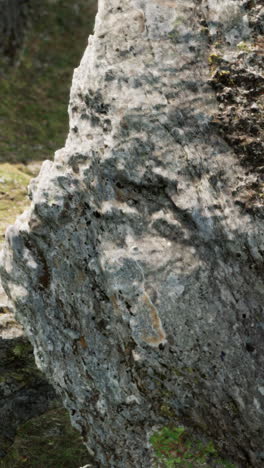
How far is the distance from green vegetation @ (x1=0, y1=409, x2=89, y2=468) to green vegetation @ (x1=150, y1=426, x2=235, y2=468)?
3775mm

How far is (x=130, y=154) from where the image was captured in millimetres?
7391

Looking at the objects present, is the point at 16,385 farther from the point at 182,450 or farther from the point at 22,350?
the point at 182,450

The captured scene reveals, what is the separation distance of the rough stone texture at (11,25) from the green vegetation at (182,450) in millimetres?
16944

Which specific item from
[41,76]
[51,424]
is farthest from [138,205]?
[41,76]

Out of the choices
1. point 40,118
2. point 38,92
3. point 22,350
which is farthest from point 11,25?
point 22,350

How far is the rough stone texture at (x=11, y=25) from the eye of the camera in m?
19.9

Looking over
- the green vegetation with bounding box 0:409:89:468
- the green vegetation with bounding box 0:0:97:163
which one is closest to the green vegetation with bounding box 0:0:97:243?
the green vegetation with bounding box 0:0:97:163

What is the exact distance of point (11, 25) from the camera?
2020cm

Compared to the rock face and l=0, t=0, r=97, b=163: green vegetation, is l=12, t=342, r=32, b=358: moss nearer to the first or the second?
the rock face

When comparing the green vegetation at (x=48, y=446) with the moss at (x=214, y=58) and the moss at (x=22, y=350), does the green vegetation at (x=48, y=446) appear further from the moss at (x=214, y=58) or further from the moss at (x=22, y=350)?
the moss at (x=214, y=58)

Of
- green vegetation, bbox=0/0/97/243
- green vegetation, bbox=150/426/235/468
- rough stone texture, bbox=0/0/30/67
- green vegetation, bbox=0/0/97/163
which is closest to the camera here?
green vegetation, bbox=150/426/235/468

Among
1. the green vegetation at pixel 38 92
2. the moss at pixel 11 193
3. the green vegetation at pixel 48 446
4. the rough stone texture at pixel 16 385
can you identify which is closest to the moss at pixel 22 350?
the rough stone texture at pixel 16 385

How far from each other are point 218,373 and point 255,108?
373 centimetres

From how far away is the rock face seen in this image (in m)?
6.95
